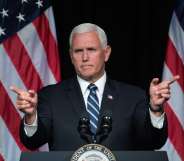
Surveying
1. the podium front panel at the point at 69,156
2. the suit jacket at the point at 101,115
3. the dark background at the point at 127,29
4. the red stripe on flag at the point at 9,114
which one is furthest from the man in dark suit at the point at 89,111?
the dark background at the point at 127,29

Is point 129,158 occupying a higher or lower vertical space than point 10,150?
higher

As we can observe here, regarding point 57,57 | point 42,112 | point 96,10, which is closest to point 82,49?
point 42,112

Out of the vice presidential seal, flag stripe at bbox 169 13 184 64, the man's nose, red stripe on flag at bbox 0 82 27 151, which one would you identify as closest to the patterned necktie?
the man's nose

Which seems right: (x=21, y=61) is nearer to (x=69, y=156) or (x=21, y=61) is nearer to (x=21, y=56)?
(x=21, y=56)


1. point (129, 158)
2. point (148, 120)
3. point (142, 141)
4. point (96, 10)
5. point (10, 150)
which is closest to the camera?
point (129, 158)

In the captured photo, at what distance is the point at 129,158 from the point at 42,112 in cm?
75

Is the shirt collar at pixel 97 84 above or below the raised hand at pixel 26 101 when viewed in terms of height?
below

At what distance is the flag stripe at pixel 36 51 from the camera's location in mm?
4270

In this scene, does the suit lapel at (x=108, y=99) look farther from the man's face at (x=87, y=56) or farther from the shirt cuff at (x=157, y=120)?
the shirt cuff at (x=157, y=120)

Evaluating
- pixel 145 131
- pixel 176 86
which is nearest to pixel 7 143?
pixel 176 86

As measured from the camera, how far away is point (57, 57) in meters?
4.30

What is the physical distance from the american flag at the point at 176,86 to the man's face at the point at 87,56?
1.43 m

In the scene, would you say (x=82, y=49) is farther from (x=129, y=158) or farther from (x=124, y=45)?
(x=124, y=45)

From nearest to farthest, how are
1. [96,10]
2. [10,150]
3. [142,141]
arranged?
1. [142,141]
2. [10,150]
3. [96,10]
